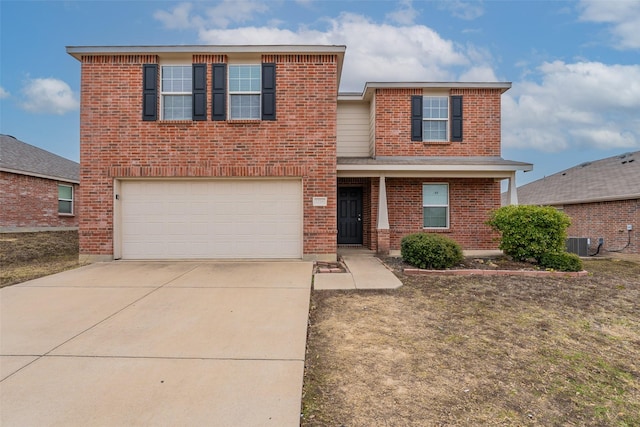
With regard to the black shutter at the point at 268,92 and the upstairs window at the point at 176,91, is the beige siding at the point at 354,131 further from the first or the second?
the upstairs window at the point at 176,91

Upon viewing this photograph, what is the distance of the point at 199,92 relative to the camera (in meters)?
8.93

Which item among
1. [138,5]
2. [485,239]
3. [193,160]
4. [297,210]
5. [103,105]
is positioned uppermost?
[138,5]

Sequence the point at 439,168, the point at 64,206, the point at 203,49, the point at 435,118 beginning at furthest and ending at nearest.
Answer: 1. the point at 64,206
2. the point at 435,118
3. the point at 439,168
4. the point at 203,49

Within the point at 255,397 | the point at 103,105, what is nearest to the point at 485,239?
the point at 255,397

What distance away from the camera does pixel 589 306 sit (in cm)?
531

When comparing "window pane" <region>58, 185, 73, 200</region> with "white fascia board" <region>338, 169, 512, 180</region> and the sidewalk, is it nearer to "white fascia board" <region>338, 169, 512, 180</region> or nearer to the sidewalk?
"white fascia board" <region>338, 169, 512, 180</region>

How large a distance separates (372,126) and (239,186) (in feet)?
18.4

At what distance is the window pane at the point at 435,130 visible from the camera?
1161cm

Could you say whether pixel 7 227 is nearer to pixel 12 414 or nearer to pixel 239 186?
pixel 239 186

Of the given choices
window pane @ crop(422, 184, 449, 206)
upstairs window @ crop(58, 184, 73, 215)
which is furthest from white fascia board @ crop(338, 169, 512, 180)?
upstairs window @ crop(58, 184, 73, 215)

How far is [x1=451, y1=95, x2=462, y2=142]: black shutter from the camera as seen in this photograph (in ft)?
37.6

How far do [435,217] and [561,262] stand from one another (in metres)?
4.08

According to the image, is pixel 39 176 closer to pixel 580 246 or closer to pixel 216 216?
pixel 216 216

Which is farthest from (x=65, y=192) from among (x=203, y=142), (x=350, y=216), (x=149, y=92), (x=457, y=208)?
(x=457, y=208)
